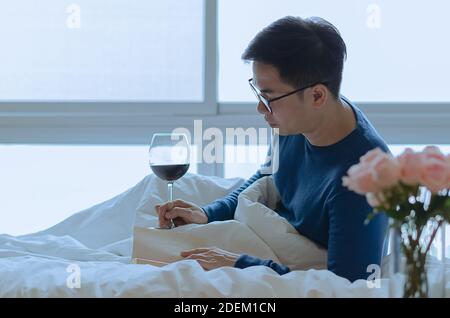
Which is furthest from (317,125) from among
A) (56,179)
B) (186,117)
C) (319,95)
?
(56,179)

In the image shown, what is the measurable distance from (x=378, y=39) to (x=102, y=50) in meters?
1.11

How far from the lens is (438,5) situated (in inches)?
125

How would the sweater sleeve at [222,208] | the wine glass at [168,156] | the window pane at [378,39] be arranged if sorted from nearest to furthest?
the wine glass at [168,156] < the sweater sleeve at [222,208] < the window pane at [378,39]

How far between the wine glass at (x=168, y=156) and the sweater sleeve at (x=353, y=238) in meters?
0.45

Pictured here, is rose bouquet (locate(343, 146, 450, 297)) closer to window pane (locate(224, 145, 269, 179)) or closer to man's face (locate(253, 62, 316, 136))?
man's face (locate(253, 62, 316, 136))

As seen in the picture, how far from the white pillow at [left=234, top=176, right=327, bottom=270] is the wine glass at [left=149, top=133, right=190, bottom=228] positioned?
212 millimetres

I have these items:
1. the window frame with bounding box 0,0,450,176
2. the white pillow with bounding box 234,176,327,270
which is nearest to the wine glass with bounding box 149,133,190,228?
the white pillow with bounding box 234,176,327,270

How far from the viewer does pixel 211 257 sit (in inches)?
74.7

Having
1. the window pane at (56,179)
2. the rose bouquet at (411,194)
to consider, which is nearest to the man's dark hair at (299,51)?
the rose bouquet at (411,194)

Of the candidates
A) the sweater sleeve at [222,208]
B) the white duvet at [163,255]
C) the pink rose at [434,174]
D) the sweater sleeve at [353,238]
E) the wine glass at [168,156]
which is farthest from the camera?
the sweater sleeve at [222,208]

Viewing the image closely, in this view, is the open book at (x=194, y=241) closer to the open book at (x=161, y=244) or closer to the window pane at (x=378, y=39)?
the open book at (x=161, y=244)

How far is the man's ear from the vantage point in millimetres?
1965

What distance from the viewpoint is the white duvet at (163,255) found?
59.6 inches

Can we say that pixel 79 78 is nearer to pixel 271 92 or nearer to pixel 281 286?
pixel 271 92
